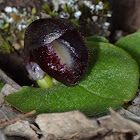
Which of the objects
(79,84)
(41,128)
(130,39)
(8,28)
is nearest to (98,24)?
(130,39)

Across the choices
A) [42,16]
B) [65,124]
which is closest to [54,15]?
[42,16]

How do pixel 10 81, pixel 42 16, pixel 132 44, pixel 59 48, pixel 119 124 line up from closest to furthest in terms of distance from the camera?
pixel 119 124 → pixel 59 48 → pixel 10 81 → pixel 132 44 → pixel 42 16

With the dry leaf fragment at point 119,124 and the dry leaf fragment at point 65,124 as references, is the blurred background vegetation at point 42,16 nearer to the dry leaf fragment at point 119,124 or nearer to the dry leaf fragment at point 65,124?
the dry leaf fragment at point 65,124

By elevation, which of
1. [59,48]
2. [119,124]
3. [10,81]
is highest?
[59,48]

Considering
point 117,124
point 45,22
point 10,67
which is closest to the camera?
point 117,124

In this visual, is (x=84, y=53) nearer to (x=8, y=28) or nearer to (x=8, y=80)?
(x=8, y=80)

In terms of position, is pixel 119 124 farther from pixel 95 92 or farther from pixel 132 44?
pixel 132 44

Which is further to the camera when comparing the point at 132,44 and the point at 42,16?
the point at 42,16

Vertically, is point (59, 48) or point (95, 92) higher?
point (59, 48)
